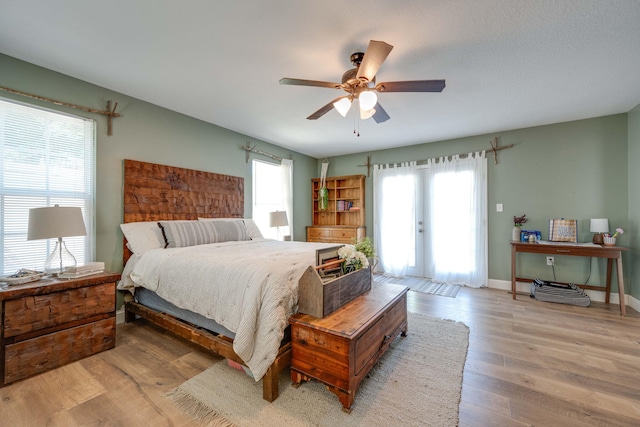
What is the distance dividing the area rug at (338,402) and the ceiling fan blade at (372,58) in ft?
7.32

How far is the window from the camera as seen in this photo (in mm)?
4645

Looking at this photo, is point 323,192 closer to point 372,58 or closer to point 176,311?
point 176,311

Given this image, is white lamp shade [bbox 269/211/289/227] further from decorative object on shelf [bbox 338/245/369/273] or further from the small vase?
the small vase

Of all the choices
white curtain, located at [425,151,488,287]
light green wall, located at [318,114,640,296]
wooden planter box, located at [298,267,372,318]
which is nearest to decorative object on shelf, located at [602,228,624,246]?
light green wall, located at [318,114,640,296]

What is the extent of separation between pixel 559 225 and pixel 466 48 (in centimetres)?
316

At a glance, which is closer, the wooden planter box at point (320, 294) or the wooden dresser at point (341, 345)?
the wooden dresser at point (341, 345)

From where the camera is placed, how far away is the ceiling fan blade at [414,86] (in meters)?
1.90

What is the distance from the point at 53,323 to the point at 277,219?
9.13 ft

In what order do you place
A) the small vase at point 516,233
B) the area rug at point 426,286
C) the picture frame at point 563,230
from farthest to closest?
the area rug at point 426,286 < the small vase at point 516,233 < the picture frame at point 563,230

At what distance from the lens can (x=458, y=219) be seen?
447cm

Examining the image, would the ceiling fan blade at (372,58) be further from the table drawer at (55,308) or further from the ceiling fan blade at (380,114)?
Result: the table drawer at (55,308)

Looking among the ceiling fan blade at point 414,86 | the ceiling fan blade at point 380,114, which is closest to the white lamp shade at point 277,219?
the ceiling fan blade at point 380,114

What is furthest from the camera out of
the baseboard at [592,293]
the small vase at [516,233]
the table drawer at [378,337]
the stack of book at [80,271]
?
the small vase at [516,233]

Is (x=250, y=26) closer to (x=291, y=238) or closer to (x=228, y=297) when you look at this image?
(x=228, y=297)
